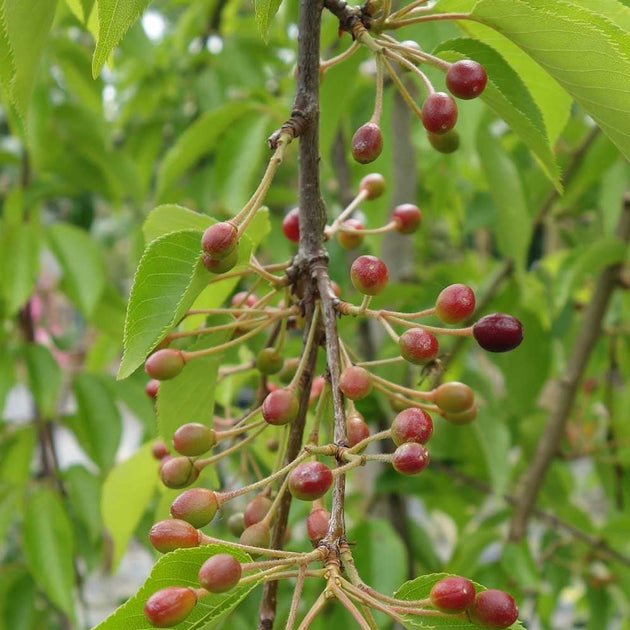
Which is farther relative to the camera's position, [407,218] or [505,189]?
[505,189]

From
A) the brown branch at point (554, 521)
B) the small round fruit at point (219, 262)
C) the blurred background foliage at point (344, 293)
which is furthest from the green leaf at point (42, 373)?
the small round fruit at point (219, 262)

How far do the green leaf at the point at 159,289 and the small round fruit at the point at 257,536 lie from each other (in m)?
0.10

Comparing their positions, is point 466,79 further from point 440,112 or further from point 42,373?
point 42,373

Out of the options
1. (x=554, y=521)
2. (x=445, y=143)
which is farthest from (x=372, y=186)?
(x=554, y=521)

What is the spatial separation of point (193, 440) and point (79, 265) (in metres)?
0.92

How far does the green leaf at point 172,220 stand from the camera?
53cm

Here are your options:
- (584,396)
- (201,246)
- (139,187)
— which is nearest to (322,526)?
(201,246)

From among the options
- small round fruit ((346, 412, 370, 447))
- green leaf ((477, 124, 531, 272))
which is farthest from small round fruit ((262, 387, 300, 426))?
green leaf ((477, 124, 531, 272))

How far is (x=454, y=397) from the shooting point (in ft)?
1.51

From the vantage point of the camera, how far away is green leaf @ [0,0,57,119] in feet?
1.54

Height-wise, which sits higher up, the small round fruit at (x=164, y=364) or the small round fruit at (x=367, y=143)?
the small round fruit at (x=367, y=143)

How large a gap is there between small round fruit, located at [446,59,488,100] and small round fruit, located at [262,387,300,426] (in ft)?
0.59

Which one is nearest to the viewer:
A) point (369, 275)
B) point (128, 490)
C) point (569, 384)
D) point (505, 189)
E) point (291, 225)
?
point (369, 275)

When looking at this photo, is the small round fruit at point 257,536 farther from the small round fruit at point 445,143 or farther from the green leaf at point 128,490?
the green leaf at point 128,490
